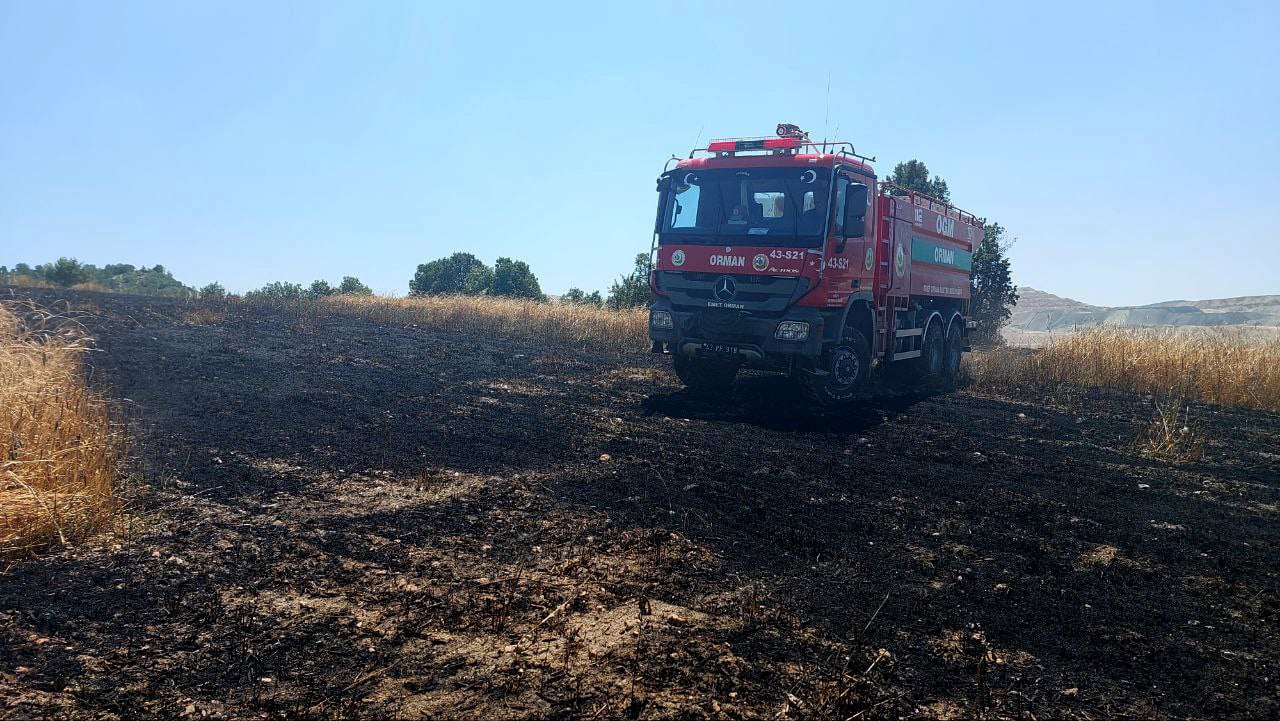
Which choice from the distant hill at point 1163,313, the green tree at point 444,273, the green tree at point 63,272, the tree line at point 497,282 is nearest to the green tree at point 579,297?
the tree line at point 497,282

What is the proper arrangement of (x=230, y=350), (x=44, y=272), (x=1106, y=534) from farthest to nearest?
1. (x=44, y=272)
2. (x=230, y=350)
3. (x=1106, y=534)

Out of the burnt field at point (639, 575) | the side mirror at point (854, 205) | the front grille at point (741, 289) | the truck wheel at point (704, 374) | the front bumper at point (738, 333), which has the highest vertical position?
the side mirror at point (854, 205)

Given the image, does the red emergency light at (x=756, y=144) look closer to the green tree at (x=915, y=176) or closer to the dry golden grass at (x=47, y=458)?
the dry golden grass at (x=47, y=458)

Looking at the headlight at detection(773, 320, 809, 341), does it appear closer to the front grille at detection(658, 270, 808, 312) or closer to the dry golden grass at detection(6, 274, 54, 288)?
the front grille at detection(658, 270, 808, 312)

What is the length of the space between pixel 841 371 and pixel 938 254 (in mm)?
4613

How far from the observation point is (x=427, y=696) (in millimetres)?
2977

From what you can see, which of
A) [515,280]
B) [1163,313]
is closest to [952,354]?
[515,280]

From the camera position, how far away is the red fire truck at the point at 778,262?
9.73 m

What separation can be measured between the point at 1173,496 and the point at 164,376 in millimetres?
12483

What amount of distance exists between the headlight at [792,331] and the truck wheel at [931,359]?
534 centimetres

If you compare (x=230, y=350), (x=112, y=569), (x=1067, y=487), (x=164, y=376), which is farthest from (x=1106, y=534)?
(x=230, y=350)

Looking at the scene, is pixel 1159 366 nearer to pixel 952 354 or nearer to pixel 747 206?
pixel 952 354

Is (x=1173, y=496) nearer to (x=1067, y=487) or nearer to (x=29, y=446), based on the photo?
(x=1067, y=487)

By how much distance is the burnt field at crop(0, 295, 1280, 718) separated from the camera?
3102 millimetres
